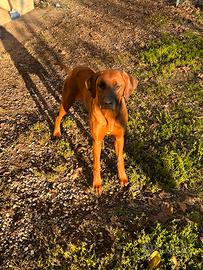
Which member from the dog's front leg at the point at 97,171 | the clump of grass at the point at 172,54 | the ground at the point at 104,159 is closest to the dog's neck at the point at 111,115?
the dog's front leg at the point at 97,171

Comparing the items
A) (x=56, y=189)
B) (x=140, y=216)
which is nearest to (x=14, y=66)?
(x=56, y=189)

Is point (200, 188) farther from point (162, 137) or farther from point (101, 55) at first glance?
point (101, 55)

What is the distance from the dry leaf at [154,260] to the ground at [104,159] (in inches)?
0.5

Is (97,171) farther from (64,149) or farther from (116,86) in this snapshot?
(116,86)

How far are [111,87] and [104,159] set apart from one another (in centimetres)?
183

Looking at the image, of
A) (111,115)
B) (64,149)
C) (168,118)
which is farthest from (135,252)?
(168,118)

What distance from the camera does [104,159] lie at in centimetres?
555

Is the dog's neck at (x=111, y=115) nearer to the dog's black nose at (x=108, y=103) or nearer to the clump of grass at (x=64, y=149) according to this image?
the dog's black nose at (x=108, y=103)

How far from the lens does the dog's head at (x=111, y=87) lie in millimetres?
3971

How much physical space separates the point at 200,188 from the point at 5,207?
277cm

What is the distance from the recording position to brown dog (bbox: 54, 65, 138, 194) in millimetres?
3994

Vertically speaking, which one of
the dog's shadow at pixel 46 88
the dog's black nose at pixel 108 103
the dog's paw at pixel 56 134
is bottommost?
the dog's shadow at pixel 46 88

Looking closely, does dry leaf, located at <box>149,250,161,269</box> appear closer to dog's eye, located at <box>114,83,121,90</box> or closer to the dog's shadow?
the dog's shadow

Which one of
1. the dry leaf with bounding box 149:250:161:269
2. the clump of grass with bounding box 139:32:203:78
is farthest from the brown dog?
the clump of grass with bounding box 139:32:203:78
